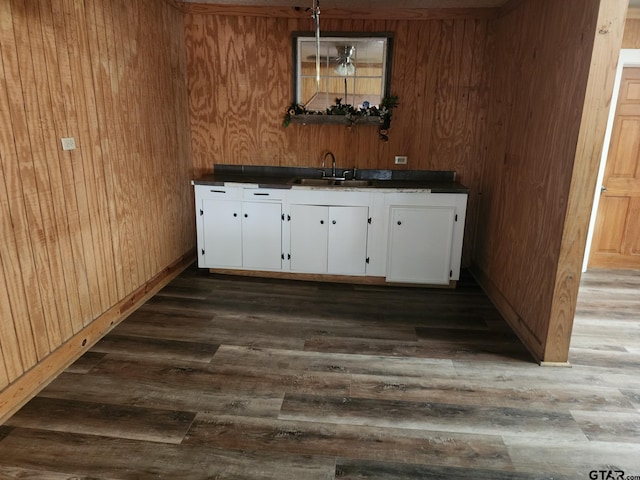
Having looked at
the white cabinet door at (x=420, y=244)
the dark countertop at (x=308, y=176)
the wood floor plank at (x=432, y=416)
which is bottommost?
the wood floor plank at (x=432, y=416)

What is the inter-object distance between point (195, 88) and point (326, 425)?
134 inches

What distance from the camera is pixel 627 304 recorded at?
3.54 meters

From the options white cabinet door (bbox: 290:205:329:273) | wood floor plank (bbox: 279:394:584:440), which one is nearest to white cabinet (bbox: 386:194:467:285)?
white cabinet door (bbox: 290:205:329:273)

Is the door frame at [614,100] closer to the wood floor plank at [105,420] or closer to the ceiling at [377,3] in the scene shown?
the ceiling at [377,3]

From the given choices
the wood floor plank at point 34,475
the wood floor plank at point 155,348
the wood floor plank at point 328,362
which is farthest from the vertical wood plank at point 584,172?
the wood floor plank at point 34,475

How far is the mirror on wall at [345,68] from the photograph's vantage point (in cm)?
390

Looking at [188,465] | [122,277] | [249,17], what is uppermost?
[249,17]

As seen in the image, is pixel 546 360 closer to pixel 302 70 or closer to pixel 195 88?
pixel 302 70

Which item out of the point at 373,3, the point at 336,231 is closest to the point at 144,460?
the point at 336,231

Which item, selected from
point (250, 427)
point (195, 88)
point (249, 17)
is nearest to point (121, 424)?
point (250, 427)

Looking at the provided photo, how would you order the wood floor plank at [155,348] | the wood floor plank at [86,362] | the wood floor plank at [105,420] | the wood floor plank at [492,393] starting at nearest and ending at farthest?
the wood floor plank at [105,420]
the wood floor plank at [492,393]
the wood floor plank at [86,362]
the wood floor plank at [155,348]

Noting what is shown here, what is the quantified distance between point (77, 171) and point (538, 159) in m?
2.96

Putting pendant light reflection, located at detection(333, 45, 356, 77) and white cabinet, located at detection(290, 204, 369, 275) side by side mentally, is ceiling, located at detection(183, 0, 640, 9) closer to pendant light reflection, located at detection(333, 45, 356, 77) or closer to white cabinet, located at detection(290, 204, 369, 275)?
pendant light reflection, located at detection(333, 45, 356, 77)

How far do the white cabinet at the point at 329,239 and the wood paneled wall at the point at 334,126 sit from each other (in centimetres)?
73
